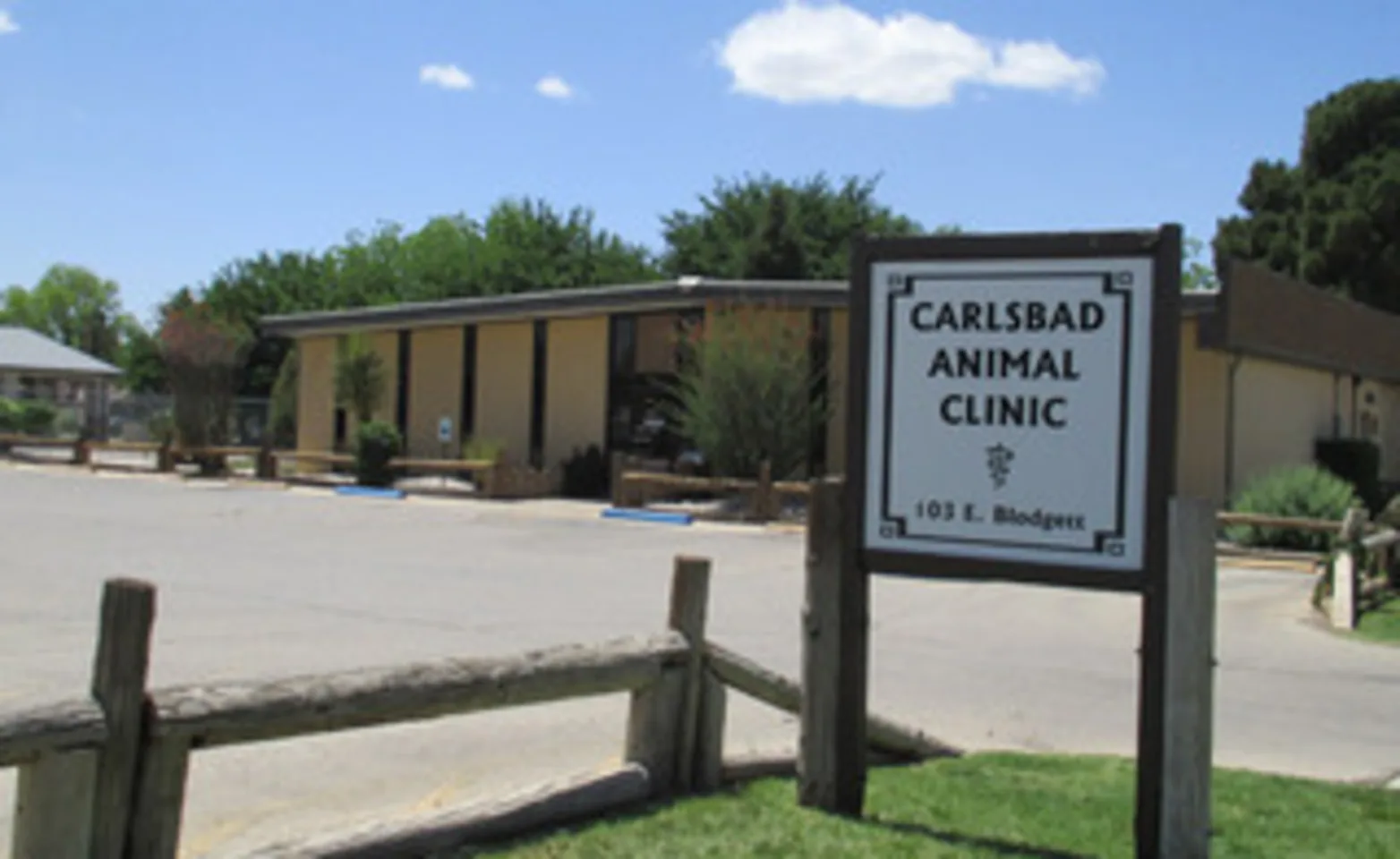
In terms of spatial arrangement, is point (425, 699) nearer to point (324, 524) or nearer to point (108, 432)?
point (324, 524)

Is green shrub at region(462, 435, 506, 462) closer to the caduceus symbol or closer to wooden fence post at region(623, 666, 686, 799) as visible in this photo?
wooden fence post at region(623, 666, 686, 799)

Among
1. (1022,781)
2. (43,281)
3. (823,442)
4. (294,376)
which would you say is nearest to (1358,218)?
(823,442)

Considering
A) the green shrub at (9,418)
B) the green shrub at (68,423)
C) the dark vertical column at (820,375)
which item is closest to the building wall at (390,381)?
the dark vertical column at (820,375)

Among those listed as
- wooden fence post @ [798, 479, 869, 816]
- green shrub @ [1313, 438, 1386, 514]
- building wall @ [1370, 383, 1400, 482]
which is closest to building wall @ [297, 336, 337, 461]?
green shrub @ [1313, 438, 1386, 514]

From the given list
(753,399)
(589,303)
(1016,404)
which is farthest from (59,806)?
(589,303)

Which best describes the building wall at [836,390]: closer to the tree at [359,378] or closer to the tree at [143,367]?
the tree at [359,378]

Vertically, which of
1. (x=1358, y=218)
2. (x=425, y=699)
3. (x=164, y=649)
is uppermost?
(x=1358, y=218)

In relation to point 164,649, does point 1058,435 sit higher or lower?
higher

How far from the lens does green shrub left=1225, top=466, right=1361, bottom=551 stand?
21234 mm

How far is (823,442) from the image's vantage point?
2784 centimetres

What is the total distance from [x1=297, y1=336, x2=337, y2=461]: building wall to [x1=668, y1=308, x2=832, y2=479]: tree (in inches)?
601

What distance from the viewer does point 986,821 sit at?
226 inches

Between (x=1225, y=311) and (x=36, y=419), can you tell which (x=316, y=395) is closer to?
(x=36, y=419)

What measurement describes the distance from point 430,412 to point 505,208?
3427 centimetres
